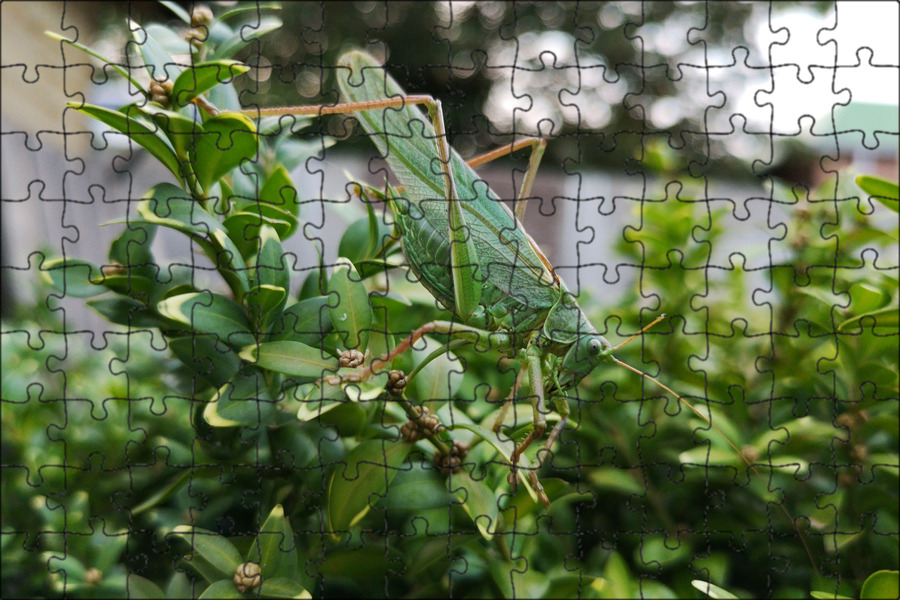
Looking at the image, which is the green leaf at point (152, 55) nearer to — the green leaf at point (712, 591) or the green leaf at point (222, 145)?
the green leaf at point (222, 145)

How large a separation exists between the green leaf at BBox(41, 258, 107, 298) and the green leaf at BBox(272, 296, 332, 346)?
0.19 metres

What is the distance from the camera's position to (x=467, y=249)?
2.09 feet

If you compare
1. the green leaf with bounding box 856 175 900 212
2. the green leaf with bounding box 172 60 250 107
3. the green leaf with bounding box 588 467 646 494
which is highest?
the green leaf with bounding box 172 60 250 107

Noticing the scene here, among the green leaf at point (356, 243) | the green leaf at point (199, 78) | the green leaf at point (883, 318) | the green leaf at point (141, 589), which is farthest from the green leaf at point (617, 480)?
the green leaf at point (199, 78)

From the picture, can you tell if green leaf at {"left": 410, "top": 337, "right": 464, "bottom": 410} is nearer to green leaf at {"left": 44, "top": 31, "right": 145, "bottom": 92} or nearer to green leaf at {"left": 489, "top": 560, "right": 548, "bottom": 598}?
green leaf at {"left": 489, "top": 560, "right": 548, "bottom": 598}

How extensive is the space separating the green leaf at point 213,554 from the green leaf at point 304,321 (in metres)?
0.18

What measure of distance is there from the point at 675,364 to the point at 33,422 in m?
0.98

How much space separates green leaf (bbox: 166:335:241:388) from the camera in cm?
61

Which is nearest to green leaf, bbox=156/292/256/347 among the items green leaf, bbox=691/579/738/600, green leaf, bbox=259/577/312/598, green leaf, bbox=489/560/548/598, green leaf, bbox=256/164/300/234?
green leaf, bbox=256/164/300/234

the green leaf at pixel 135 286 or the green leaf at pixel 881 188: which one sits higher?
the green leaf at pixel 881 188

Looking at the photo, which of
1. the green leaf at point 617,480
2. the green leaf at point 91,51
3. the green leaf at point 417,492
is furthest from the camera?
the green leaf at point 617,480

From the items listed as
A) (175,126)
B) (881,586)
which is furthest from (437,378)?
(881,586)

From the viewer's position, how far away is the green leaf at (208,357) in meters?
0.61
